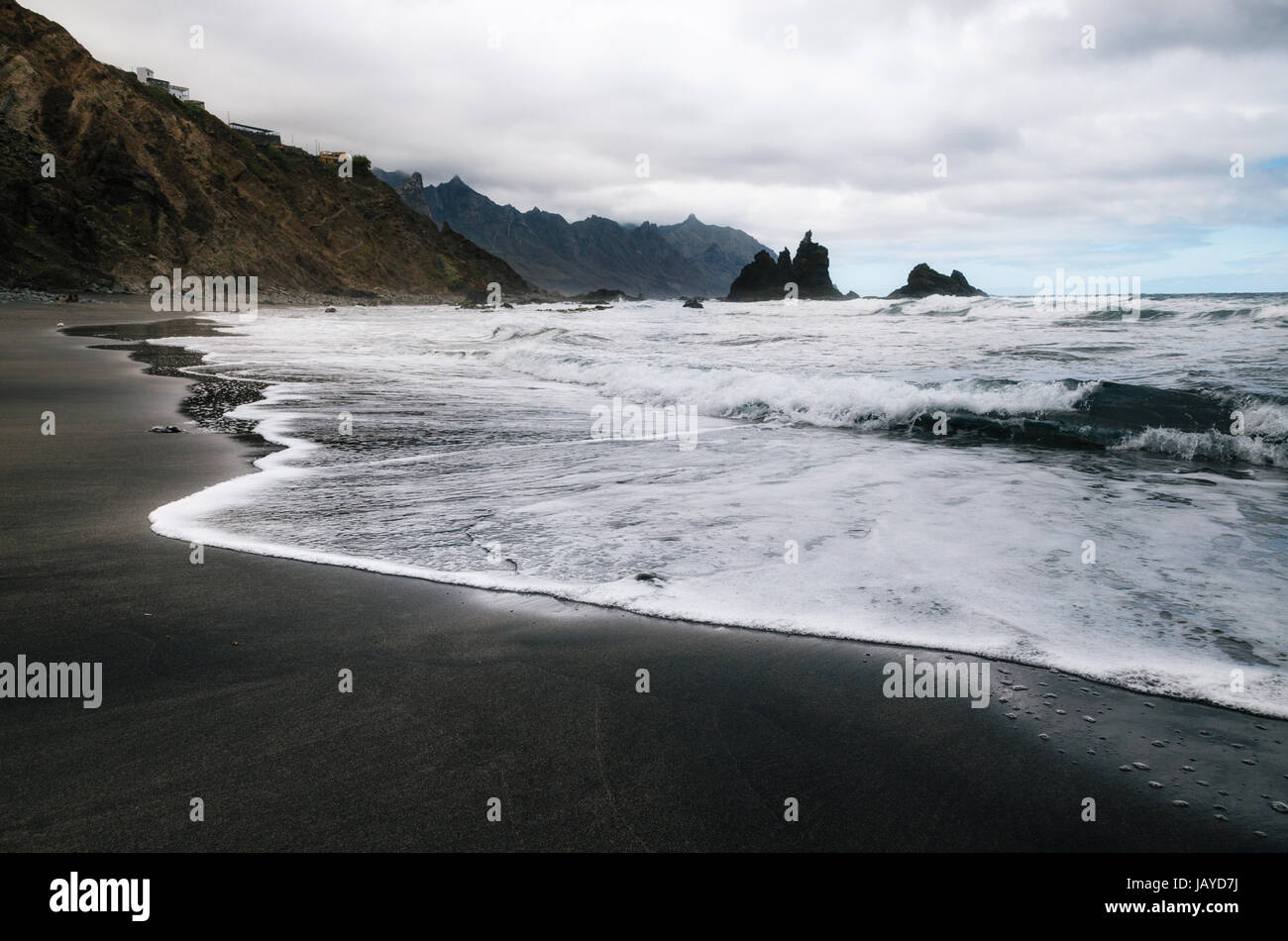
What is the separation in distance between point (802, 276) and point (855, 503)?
14422 centimetres

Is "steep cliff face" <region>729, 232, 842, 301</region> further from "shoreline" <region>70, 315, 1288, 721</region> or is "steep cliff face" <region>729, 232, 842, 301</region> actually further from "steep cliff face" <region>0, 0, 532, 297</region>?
"shoreline" <region>70, 315, 1288, 721</region>

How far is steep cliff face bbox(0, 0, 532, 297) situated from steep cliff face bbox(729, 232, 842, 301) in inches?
3043

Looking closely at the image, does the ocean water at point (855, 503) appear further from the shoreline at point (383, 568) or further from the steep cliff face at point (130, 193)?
the steep cliff face at point (130, 193)

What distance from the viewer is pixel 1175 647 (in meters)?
3.42

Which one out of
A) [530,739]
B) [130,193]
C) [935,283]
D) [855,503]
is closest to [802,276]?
[935,283]

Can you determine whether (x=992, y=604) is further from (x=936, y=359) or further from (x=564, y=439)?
(x=936, y=359)

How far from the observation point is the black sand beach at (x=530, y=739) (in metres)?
2.18

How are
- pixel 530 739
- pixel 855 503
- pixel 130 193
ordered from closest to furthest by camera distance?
pixel 530 739
pixel 855 503
pixel 130 193

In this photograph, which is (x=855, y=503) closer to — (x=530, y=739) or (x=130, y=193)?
(x=530, y=739)

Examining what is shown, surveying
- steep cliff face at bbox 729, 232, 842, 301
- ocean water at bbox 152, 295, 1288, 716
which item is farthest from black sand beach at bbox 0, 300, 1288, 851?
steep cliff face at bbox 729, 232, 842, 301

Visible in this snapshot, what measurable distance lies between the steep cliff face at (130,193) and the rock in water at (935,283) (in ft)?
250

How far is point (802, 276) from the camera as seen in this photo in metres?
142
